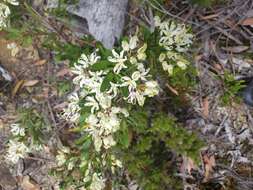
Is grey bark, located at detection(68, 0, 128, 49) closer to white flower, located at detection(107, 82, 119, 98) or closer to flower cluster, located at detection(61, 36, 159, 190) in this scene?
flower cluster, located at detection(61, 36, 159, 190)

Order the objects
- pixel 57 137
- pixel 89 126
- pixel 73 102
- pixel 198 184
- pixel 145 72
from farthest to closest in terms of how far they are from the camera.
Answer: pixel 57 137 → pixel 198 184 → pixel 73 102 → pixel 89 126 → pixel 145 72

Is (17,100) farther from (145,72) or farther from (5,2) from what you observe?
(145,72)

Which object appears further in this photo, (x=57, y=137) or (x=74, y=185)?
(x=57, y=137)

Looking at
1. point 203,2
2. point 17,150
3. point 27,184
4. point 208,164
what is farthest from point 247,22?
point 27,184

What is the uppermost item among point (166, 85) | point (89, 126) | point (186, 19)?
point (186, 19)

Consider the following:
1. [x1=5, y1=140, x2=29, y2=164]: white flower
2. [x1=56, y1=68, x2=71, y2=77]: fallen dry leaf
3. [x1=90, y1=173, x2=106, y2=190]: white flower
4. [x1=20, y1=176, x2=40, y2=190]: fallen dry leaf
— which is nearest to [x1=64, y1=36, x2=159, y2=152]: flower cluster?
[x1=90, y1=173, x2=106, y2=190]: white flower

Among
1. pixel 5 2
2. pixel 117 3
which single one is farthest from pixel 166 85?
pixel 5 2

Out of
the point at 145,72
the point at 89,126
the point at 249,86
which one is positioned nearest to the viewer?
the point at 145,72
